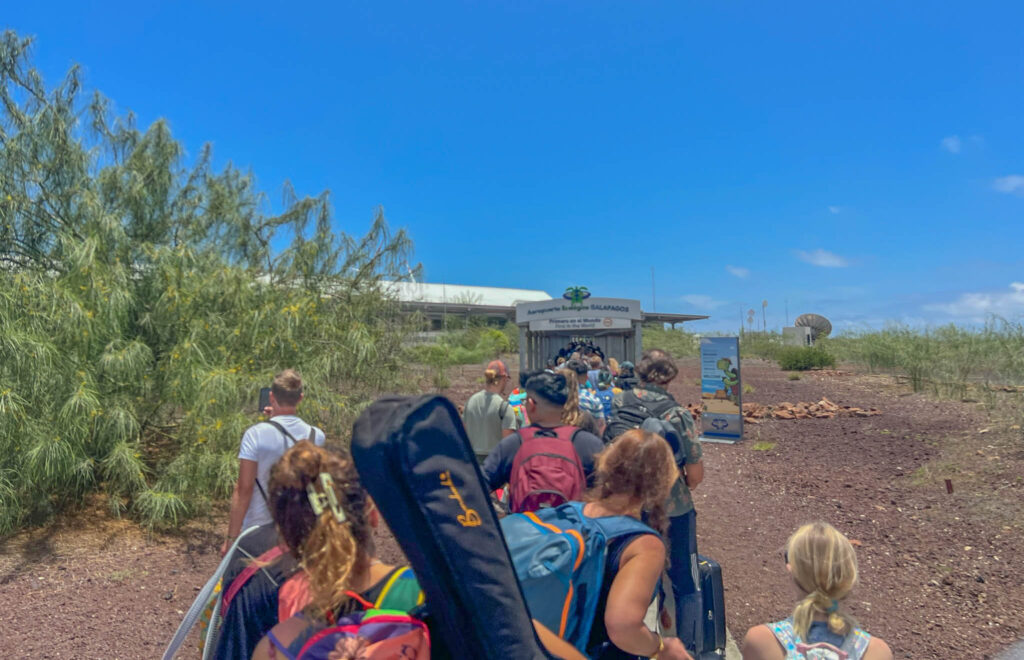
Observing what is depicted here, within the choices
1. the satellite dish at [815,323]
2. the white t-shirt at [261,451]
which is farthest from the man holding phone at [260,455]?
the satellite dish at [815,323]

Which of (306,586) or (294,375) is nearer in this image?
(306,586)

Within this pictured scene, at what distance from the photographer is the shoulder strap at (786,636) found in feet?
7.25

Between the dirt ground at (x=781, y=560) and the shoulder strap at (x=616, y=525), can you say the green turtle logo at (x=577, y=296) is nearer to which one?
the dirt ground at (x=781, y=560)

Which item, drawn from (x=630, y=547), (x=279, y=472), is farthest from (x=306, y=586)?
(x=630, y=547)

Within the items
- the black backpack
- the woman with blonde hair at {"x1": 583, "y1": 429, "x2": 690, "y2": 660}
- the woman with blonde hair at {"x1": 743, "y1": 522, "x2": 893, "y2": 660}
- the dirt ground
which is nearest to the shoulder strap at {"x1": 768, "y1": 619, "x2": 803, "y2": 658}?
the woman with blonde hair at {"x1": 743, "y1": 522, "x2": 893, "y2": 660}

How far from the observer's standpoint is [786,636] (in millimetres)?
2242

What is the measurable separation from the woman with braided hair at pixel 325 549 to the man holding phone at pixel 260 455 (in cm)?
179

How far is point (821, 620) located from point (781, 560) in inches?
170

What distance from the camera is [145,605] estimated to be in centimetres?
500

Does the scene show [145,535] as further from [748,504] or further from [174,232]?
[748,504]

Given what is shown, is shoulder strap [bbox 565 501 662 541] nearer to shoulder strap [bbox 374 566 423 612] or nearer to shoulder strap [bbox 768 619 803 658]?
shoulder strap [bbox 768 619 803 658]

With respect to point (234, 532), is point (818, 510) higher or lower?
lower

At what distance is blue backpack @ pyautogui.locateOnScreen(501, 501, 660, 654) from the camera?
1893 millimetres

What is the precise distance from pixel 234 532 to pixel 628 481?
2192 mm
